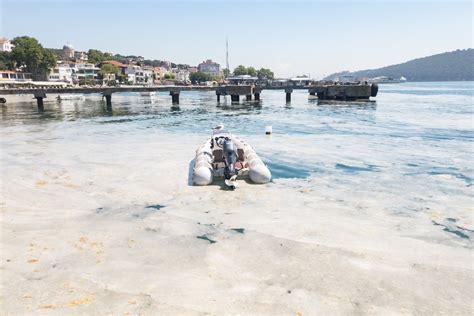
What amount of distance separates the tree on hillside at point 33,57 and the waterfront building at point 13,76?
2562 millimetres

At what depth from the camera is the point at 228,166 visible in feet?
57.2

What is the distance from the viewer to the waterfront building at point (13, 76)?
388ft

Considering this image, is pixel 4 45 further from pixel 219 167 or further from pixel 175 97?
pixel 219 167

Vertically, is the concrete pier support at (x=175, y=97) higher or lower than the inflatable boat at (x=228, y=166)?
higher

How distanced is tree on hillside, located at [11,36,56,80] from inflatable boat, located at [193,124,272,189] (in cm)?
13208

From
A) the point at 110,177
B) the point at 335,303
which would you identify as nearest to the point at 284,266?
the point at 335,303

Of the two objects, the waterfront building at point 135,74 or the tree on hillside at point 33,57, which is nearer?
the tree on hillside at point 33,57

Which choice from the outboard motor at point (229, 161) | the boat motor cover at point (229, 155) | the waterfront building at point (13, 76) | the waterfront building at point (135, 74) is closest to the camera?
the outboard motor at point (229, 161)

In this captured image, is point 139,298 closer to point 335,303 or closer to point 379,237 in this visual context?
point 335,303

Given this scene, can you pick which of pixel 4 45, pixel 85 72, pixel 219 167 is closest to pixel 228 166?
pixel 219 167

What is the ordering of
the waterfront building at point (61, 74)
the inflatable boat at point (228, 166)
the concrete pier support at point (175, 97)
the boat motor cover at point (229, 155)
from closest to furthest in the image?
the inflatable boat at point (228, 166)
the boat motor cover at point (229, 155)
the concrete pier support at point (175, 97)
the waterfront building at point (61, 74)

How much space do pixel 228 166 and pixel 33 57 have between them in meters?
135

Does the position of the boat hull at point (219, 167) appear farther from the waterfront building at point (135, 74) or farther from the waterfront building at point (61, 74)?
the waterfront building at point (135, 74)

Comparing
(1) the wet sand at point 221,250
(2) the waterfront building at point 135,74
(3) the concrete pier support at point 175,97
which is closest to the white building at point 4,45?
(2) the waterfront building at point 135,74
